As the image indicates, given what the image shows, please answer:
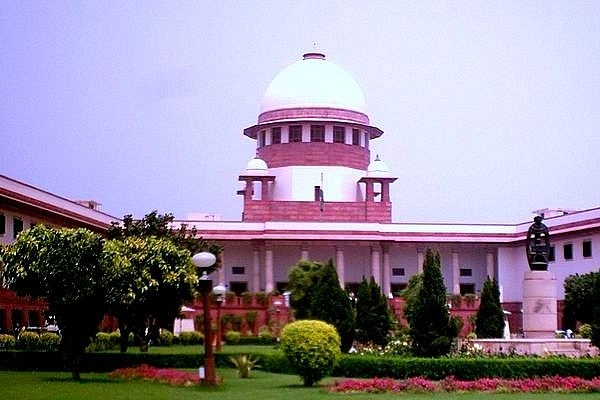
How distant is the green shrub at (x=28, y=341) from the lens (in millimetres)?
28419

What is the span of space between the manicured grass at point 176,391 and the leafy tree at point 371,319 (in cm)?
650

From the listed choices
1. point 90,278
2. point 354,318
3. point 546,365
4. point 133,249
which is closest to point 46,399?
point 90,278

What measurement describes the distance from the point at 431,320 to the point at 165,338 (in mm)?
17055

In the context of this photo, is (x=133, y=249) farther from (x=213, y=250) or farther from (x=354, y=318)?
(x=213, y=250)

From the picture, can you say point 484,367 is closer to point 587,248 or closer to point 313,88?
point 587,248

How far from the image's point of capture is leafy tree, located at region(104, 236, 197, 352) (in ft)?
73.5

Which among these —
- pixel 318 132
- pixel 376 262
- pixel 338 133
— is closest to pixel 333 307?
pixel 376 262

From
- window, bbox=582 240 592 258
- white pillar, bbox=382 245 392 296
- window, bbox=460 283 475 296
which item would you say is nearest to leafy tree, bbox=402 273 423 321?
white pillar, bbox=382 245 392 296

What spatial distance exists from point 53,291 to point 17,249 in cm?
120

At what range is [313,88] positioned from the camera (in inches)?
2260

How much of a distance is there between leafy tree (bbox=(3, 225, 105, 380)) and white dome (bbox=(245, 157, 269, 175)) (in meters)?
33.4

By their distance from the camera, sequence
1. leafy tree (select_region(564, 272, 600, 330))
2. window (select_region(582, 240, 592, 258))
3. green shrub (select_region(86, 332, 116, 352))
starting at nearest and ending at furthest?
1. green shrub (select_region(86, 332, 116, 352))
2. leafy tree (select_region(564, 272, 600, 330))
3. window (select_region(582, 240, 592, 258))

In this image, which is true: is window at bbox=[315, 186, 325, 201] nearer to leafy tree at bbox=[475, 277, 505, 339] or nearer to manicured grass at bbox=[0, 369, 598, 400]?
leafy tree at bbox=[475, 277, 505, 339]

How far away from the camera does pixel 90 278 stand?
71.5 feet
